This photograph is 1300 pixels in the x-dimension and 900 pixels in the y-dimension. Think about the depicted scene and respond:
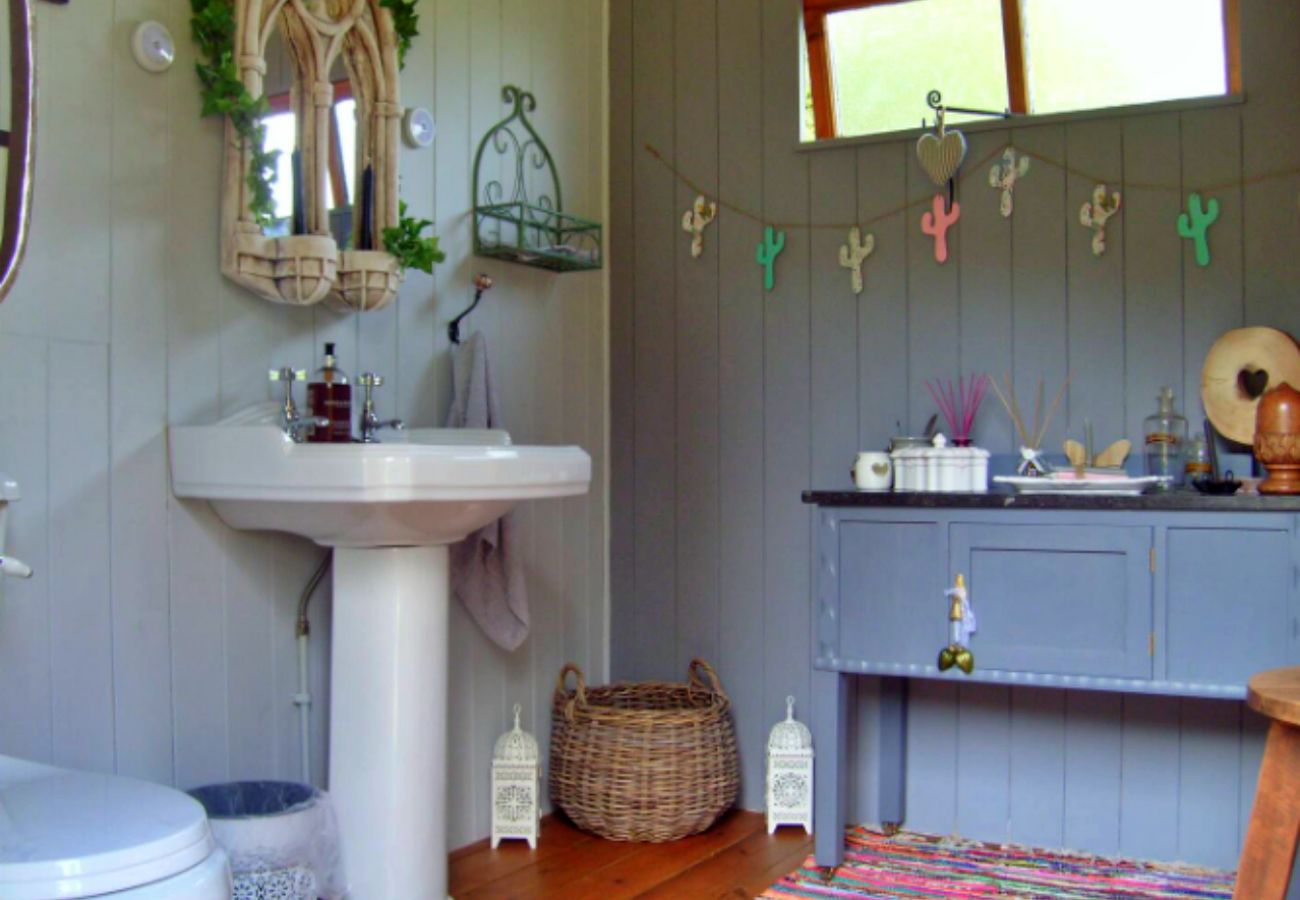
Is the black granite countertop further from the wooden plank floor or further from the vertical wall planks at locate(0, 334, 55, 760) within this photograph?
the vertical wall planks at locate(0, 334, 55, 760)

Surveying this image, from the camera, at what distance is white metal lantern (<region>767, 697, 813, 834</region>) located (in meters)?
3.04

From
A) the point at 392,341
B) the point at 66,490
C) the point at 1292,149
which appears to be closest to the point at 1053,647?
the point at 1292,149

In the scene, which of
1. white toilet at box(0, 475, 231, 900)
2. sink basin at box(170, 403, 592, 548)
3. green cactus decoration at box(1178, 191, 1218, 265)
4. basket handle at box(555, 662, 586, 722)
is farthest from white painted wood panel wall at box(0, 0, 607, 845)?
green cactus decoration at box(1178, 191, 1218, 265)

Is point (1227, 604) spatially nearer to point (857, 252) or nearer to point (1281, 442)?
point (1281, 442)

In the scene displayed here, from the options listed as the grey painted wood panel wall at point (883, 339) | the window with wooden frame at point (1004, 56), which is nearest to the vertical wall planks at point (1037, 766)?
the grey painted wood panel wall at point (883, 339)

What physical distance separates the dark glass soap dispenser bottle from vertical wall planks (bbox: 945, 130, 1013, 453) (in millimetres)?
1408

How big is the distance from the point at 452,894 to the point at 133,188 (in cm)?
143

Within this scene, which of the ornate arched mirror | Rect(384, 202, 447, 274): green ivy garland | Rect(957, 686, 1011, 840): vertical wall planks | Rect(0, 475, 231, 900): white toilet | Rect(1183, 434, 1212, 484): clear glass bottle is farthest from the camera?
Rect(957, 686, 1011, 840): vertical wall planks

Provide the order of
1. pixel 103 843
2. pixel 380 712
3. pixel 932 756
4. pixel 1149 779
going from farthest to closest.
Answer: pixel 932 756, pixel 1149 779, pixel 380 712, pixel 103 843

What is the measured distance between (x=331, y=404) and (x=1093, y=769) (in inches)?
70.5

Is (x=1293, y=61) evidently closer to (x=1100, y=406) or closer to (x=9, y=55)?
(x=1100, y=406)

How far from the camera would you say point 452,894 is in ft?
8.55

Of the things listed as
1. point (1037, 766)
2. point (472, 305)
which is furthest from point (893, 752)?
point (472, 305)

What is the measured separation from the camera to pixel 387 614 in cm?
233
